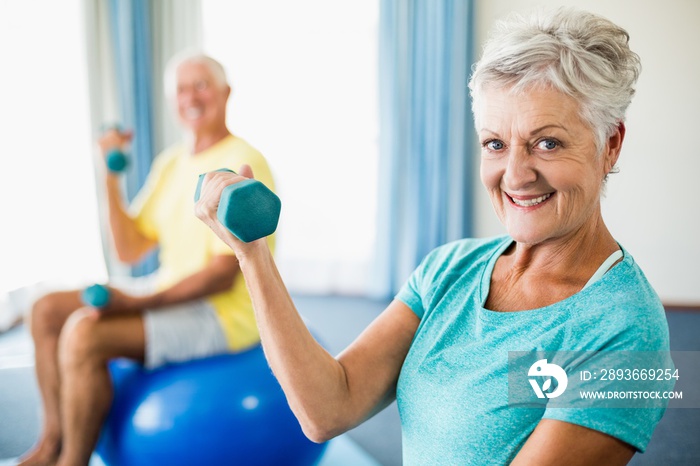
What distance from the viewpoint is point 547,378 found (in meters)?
0.79

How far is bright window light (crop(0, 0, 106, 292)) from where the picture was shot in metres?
3.43

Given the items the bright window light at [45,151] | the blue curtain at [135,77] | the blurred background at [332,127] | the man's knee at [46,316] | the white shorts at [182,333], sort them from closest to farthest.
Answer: the white shorts at [182,333]
the man's knee at [46,316]
the bright window light at [45,151]
the blurred background at [332,127]
the blue curtain at [135,77]

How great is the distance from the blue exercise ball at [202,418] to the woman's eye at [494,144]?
107 cm

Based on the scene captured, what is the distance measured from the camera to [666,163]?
12.2 feet

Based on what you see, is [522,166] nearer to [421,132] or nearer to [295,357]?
[295,357]

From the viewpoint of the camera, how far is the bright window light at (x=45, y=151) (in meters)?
3.43

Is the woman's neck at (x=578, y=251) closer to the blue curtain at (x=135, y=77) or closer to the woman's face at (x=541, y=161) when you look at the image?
the woman's face at (x=541, y=161)

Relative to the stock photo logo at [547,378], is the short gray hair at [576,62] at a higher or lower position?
higher

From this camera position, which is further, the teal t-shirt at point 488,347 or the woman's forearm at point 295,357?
the woman's forearm at point 295,357

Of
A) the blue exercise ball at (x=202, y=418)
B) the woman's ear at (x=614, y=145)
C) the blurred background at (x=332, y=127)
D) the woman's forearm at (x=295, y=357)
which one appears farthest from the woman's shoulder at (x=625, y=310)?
the blurred background at (x=332, y=127)

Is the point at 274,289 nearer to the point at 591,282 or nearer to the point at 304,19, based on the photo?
the point at 591,282

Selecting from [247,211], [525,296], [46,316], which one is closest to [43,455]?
[46,316]

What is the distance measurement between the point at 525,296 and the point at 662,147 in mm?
3285

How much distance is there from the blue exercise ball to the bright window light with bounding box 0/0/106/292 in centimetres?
214
